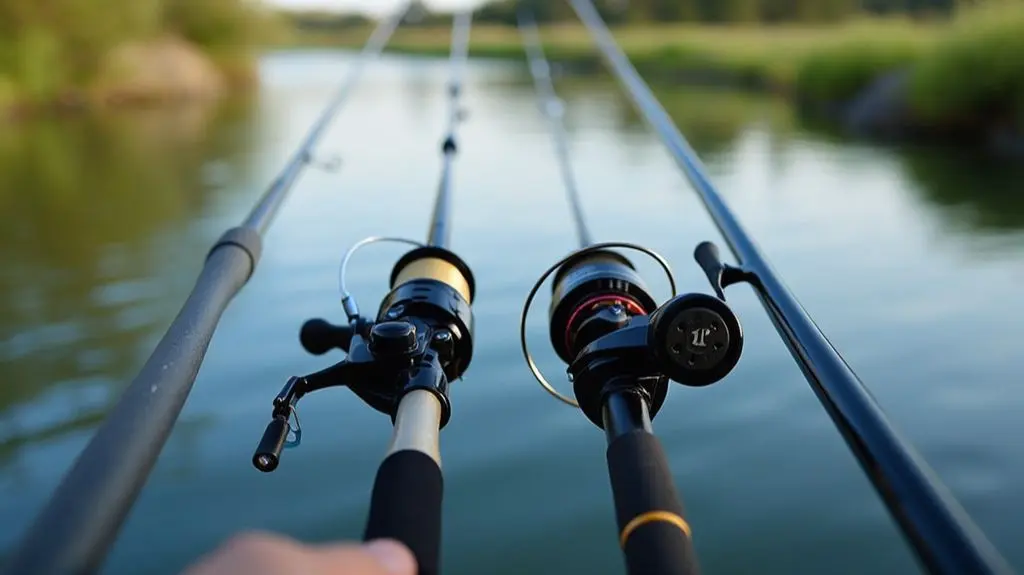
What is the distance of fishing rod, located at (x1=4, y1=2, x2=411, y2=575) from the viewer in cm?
66

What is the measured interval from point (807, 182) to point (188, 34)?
639 inches

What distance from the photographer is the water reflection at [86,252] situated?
4.19 m

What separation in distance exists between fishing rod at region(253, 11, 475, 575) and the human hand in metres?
0.13

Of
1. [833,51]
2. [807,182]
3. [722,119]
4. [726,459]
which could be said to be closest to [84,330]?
[726,459]

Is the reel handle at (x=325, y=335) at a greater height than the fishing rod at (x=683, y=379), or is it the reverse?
the reel handle at (x=325, y=335)

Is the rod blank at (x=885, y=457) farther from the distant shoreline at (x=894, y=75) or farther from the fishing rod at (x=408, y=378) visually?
the distant shoreline at (x=894, y=75)

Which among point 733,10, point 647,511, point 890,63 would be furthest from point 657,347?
point 733,10

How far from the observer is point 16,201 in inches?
340

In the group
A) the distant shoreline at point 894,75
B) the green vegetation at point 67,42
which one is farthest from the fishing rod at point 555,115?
the green vegetation at point 67,42

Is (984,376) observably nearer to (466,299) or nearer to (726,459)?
(726,459)

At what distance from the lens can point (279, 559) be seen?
21.7 inches

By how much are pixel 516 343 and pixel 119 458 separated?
3717mm

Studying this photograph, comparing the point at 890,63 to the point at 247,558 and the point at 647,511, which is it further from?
the point at 247,558

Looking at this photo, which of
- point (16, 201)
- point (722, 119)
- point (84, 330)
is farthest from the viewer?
point (722, 119)
